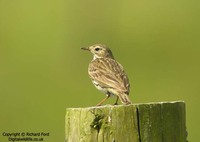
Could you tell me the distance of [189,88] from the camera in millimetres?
17500

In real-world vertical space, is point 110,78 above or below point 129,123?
above

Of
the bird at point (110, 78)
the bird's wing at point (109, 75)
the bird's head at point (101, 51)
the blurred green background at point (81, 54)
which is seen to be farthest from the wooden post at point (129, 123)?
the blurred green background at point (81, 54)

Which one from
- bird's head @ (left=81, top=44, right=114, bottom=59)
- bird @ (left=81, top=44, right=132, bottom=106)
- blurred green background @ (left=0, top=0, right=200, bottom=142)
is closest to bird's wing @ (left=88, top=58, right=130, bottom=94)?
bird @ (left=81, top=44, right=132, bottom=106)

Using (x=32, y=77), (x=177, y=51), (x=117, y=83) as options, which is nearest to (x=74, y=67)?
(x=32, y=77)

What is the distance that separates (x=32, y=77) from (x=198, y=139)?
508cm

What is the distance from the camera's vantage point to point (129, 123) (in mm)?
6641

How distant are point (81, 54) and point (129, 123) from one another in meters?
13.1

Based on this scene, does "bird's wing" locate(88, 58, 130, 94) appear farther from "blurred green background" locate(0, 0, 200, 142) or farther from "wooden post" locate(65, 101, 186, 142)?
"blurred green background" locate(0, 0, 200, 142)

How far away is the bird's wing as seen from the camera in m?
9.30

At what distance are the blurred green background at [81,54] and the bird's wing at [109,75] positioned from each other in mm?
3631

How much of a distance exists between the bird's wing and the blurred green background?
3631 millimetres

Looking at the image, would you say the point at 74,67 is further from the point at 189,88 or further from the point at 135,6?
the point at 135,6

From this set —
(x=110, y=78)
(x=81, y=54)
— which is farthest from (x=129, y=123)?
(x=81, y=54)

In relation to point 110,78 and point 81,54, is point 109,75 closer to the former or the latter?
point 110,78
